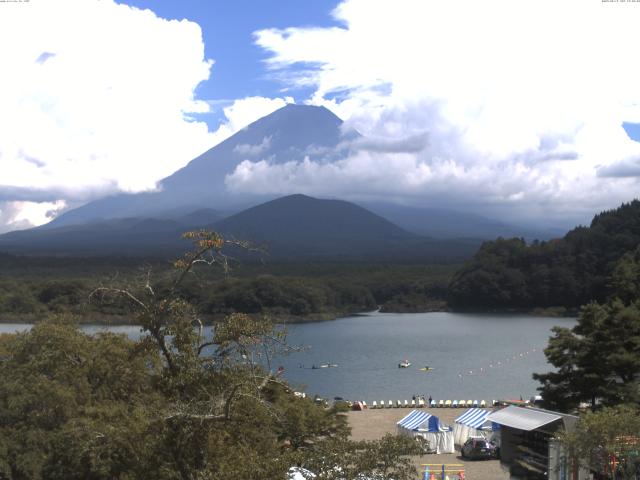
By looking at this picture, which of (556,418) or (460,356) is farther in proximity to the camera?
(460,356)

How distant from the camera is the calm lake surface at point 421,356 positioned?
30.6 m

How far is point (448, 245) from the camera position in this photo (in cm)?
15050

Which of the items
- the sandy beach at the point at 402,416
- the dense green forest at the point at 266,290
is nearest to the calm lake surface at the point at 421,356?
the sandy beach at the point at 402,416

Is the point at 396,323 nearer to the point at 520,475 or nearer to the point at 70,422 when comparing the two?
the point at 520,475

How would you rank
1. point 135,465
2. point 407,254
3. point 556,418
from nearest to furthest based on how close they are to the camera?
point 135,465
point 556,418
point 407,254

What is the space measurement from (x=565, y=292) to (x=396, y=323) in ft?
53.5

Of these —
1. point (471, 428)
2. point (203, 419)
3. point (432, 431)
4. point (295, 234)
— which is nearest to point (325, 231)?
point (295, 234)

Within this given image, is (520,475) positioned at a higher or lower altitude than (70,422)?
lower

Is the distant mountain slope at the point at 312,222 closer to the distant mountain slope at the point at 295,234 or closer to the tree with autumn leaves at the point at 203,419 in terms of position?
the distant mountain slope at the point at 295,234

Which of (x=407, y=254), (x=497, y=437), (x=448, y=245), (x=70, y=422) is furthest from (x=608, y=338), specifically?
(x=448, y=245)

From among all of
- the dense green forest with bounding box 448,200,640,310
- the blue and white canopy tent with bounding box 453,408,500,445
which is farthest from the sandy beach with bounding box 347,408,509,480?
the dense green forest with bounding box 448,200,640,310

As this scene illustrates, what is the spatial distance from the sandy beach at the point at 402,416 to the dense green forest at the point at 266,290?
22.0 m

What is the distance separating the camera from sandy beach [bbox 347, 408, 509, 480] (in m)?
14.6

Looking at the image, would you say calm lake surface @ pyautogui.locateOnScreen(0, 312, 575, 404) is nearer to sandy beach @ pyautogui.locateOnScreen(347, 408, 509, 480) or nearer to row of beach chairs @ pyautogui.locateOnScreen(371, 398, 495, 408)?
sandy beach @ pyautogui.locateOnScreen(347, 408, 509, 480)
